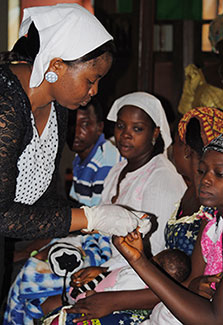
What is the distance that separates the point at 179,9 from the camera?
552 centimetres

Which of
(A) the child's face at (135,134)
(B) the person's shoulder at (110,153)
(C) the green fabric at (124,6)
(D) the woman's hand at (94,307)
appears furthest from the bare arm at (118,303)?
(C) the green fabric at (124,6)

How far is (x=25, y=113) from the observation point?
5.42ft

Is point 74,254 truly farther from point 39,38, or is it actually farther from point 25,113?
point 39,38

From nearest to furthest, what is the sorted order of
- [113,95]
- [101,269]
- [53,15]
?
[53,15] < [101,269] < [113,95]

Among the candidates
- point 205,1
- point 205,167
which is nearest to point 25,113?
point 205,167

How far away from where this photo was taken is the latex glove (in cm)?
169

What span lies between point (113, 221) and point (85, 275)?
2.07 ft

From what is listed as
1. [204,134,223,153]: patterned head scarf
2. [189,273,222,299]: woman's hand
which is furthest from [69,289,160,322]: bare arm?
[204,134,223,153]: patterned head scarf

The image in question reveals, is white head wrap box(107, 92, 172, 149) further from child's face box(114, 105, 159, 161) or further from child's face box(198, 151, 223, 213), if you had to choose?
child's face box(198, 151, 223, 213)

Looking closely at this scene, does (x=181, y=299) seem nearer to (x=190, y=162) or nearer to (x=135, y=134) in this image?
(x=190, y=162)

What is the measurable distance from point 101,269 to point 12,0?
335 cm

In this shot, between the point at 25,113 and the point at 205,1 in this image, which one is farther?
the point at 205,1

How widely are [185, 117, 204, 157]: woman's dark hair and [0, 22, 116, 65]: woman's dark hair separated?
0.52 meters

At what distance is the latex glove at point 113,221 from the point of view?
66.7 inches
